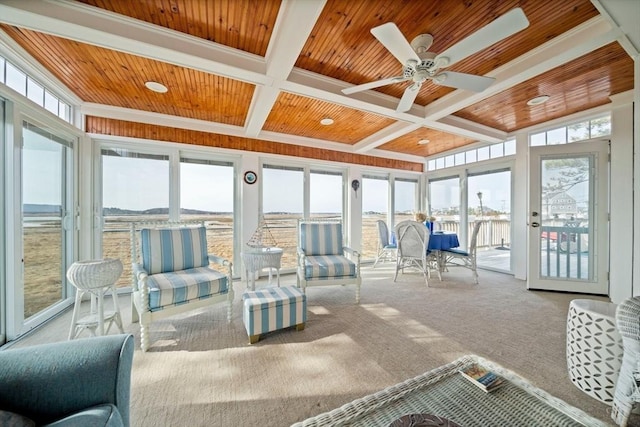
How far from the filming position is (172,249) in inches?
104

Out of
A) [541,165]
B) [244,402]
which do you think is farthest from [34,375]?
[541,165]

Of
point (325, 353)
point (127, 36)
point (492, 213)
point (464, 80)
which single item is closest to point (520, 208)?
point (492, 213)

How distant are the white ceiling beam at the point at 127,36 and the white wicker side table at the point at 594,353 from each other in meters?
3.02

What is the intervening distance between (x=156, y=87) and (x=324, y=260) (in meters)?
2.73

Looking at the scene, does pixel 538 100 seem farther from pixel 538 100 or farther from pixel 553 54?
pixel 553 54

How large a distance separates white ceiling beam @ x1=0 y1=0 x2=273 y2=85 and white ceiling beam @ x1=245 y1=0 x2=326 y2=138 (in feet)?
0.56

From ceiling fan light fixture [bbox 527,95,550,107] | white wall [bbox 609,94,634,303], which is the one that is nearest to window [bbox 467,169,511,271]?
white wall [bbox 609,94,634,303]

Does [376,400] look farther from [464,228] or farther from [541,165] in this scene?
[464,228]

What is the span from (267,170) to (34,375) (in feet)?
12.7

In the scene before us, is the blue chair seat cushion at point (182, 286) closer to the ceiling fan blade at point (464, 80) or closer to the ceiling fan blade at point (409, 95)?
the ceiling fan blade at point (409, 95)

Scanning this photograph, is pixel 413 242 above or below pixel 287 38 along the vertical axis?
below

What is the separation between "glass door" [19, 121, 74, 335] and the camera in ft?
7.77

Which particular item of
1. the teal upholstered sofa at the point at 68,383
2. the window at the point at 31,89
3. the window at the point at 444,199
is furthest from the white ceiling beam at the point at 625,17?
the window at the point at 31,89

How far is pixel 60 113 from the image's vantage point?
9.61 ft
